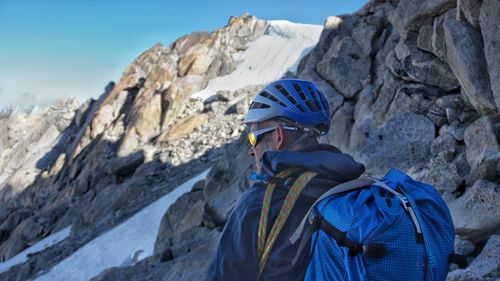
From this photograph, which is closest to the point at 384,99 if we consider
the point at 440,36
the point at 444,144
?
the point at 440,36

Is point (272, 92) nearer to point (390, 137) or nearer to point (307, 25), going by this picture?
point (390, 137)

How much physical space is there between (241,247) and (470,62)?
738 centimetres

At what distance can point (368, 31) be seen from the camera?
16.0 metres

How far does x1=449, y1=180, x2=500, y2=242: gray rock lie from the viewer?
241 inches

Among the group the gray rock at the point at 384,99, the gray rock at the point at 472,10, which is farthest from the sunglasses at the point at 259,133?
the gray rock at the point at 384,99

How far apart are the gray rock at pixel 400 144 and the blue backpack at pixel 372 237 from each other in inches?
286

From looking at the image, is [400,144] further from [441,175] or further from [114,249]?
[114,249]

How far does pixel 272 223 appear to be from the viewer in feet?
8.57

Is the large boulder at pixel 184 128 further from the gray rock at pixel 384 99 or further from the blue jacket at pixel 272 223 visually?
the blue jacket at pixel 272 223

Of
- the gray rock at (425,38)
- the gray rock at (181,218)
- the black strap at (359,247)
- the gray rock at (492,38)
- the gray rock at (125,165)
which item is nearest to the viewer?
the black strap at (359,247)

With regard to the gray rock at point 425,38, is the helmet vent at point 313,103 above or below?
above

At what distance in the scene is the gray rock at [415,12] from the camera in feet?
34.8

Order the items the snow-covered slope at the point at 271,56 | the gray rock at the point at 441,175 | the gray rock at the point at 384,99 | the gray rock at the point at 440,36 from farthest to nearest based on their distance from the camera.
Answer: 1. the snow-covered slope at the point at 271,56
2. the gray rock at the point at 384,99
3. the gray rock at the point at 440,36
4. the gray rock at the point at 441,175

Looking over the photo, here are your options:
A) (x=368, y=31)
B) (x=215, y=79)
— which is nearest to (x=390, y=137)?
(x=368, y=31)
